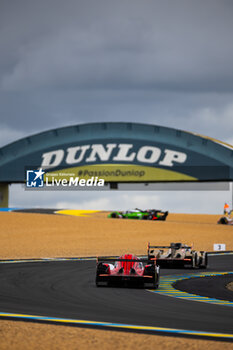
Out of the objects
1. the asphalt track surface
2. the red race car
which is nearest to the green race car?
the asphalt track surface

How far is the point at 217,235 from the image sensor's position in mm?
55062

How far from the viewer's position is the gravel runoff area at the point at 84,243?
38.4ft

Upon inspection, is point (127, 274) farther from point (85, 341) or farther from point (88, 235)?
point (88, 235)

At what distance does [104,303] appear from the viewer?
16828 mm

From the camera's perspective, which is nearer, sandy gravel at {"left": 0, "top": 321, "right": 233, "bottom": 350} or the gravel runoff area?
sandy gravel at {"left": 0, "top": 321, "right": 233, "bottom": 350}

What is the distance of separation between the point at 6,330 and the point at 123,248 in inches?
1217

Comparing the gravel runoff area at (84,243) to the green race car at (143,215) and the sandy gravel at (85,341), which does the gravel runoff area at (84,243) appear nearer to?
Result: the sandy gravel at (85,341)

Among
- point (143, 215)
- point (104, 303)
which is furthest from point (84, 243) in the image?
point (104, 303)

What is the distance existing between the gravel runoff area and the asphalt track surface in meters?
1.51

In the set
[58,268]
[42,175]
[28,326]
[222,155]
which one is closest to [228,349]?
[28,326]

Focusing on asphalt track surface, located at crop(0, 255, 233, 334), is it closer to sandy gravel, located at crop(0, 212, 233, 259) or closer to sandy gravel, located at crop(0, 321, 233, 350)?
sandy gravel, located at crop(0, 321, 233, 350)

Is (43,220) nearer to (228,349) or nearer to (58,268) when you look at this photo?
(58,268)

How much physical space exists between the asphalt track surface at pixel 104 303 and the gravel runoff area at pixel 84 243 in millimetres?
1508

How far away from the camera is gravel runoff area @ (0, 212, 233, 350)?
11703 millimetres
